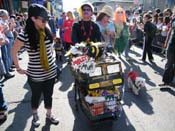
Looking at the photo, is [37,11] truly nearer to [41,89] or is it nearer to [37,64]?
[37,64]

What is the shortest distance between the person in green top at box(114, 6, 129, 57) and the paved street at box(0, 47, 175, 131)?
1.77 m

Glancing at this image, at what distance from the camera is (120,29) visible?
24.8 ft

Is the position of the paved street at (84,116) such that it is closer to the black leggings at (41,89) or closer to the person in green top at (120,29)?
the black leggings at (41,89)

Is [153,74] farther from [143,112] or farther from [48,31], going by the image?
[48,31]

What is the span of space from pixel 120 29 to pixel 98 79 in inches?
176

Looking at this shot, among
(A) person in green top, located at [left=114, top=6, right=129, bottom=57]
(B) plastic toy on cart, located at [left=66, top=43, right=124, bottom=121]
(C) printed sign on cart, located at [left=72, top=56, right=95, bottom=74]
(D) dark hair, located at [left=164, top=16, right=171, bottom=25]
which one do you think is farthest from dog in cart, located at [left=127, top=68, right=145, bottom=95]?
(D) dark hair, located at [left=164, top=16, right=171, bottom=25]

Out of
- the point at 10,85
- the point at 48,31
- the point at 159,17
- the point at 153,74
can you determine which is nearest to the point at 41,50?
the point at 48,31

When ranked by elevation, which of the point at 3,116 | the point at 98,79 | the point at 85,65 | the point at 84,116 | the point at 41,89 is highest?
the point at 85,65

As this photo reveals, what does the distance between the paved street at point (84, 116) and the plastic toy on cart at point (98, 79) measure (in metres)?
0.36

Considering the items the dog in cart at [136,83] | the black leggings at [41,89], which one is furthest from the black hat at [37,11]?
the dog in cart at [136,83]

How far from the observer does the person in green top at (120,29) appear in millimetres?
7395

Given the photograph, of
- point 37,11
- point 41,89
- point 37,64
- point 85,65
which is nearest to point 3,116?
point 41,89

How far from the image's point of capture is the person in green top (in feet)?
24.3

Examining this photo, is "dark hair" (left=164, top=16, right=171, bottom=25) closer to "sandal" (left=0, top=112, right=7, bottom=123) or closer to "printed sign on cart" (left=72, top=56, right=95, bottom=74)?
"printed sign on cart" (left=72, top=56, right=95, bottom=74)
